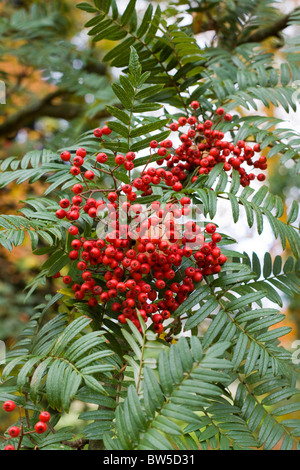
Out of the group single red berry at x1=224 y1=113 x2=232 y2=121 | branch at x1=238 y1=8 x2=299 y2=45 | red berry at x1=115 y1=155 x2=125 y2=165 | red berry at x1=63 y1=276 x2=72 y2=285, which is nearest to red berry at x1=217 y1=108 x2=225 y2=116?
A: single red berry at x1=224 y1=113 x2=232 y2=121

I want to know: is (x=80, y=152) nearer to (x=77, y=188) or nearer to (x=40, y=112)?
(x=77, y=188)

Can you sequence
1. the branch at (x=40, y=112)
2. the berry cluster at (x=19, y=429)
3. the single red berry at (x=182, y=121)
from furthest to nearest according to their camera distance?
the branch at (x=40, y=112)
the single red berry at (x=182, y=121)
the berry cluster at (x=19, y=429)

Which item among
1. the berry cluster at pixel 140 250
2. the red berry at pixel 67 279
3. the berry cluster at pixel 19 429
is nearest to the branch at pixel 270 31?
the berry cluster at pixel 140 250

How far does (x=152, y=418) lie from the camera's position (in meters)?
0.60

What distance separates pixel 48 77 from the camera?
86.9 inches

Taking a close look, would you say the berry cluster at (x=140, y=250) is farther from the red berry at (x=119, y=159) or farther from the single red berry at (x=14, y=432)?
the single red berry at (x=14, y=432)

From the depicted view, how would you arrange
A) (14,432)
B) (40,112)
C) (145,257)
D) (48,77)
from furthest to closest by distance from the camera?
1. (40,112)
2. (48,77)
3. (145,257)
4. (14,432)

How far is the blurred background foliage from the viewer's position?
1.72 m

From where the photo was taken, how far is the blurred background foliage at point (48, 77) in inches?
67.8

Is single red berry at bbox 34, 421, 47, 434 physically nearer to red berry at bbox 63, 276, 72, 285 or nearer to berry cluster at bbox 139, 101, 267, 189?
red berry at bbox 63, 276, 72, 285

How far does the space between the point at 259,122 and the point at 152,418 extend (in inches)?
30.5

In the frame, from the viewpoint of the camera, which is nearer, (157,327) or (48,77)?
(157,327)

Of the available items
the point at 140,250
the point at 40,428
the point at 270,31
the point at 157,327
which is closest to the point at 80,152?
the point at 140,250
